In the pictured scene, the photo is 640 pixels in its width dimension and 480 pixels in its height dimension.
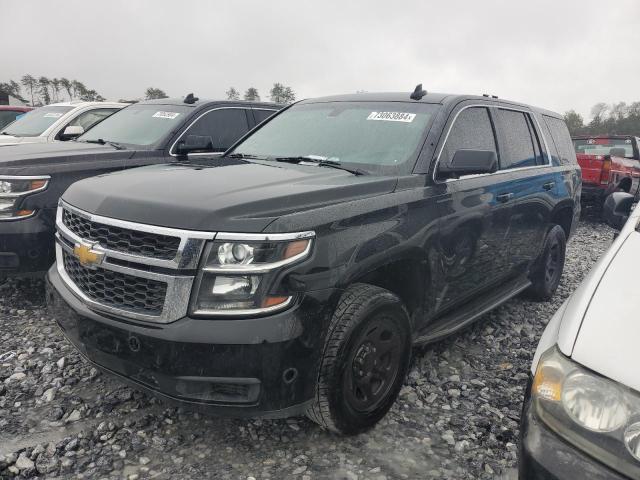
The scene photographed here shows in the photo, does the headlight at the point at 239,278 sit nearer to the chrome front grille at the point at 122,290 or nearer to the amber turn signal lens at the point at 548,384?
the chrome front grille at the point at 122,290

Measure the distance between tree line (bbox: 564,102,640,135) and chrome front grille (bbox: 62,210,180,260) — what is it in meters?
54.4

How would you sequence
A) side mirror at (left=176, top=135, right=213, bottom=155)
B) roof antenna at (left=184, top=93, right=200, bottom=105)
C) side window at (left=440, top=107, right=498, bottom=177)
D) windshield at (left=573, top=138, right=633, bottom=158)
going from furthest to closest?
windshield at (left=573, top=138, right=633, bottom=158) → roof antenna at (left=184, top=93, right=200, bottom=105) → side mirror at (left=176, top=135, right=213, bottom=155) → side window at (left=440, top=107, right=498, bottom=177)

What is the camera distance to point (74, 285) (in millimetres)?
2604

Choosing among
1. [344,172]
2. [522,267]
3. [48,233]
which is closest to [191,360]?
[344,172]

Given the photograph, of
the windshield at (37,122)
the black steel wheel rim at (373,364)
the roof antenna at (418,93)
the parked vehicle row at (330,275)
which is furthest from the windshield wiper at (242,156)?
the windshield at (37,122)

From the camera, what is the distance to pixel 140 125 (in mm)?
5637

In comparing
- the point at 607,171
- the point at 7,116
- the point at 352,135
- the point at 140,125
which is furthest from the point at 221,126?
the point at 7,116

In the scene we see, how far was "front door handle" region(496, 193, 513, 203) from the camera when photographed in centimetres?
362

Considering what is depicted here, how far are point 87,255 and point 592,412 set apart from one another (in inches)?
85.3

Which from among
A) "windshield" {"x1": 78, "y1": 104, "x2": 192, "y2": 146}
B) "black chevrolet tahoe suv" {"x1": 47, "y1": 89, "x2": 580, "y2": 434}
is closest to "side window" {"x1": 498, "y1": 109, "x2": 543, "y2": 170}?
"black chevrolet tahoe suv" {"x1": 47, "y1": 89, "x2": 580, "y2": 434}

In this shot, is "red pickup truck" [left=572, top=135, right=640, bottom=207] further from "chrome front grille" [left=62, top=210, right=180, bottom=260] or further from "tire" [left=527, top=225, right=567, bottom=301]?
"chrome front grille" [left=62, top=210, right=180, bottom=260]

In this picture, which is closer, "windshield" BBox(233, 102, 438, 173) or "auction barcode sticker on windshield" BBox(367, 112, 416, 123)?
"windshield" BBox(233, 102, 438, 173)

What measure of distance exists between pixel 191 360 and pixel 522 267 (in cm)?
319

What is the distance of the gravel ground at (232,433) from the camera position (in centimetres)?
241
